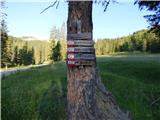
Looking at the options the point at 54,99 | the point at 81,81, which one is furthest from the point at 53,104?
the point at 81,81

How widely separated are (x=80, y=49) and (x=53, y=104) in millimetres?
4674

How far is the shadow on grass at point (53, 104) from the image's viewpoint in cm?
1175

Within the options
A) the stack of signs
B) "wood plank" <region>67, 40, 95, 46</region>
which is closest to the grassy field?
the stack of signs

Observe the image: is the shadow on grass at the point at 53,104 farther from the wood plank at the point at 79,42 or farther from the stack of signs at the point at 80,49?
the wood plank at the point at 79,42

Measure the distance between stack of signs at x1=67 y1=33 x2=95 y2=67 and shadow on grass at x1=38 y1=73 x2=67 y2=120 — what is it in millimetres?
3579

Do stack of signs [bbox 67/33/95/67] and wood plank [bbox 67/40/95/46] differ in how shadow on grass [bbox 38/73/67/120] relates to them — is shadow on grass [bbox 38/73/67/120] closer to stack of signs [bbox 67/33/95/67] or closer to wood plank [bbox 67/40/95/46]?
stack of signs [bbox 67/33/95/67]

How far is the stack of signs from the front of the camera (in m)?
8.34

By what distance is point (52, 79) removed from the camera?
17219mm

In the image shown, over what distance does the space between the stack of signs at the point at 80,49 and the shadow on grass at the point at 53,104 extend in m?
3.58

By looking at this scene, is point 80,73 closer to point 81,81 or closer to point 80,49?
point 81,81

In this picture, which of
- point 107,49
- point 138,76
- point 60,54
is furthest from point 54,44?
point 138,76

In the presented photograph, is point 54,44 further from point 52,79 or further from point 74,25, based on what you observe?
point 74,25

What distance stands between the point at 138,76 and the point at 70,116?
47.9ft

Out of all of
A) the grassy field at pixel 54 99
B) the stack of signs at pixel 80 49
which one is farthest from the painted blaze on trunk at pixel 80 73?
the grassy field at pixel 54 99
